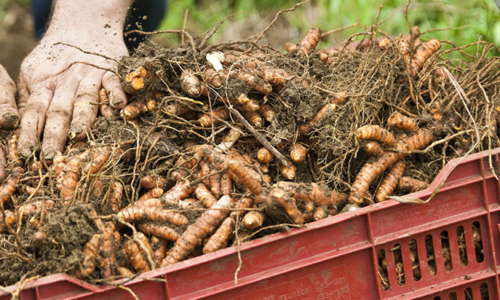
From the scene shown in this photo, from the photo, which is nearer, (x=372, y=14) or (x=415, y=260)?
(x=415, y=260)

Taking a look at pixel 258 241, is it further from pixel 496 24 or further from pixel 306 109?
pixel 496 24

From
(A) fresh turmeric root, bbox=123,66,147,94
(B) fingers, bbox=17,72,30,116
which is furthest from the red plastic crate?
(B) fingers, bbox=17,72,30,116

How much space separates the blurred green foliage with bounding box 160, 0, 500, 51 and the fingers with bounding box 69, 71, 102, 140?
5.54 ft

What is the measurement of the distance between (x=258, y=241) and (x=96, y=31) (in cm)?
187

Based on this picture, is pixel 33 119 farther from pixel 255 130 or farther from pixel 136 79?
pixel 255 130

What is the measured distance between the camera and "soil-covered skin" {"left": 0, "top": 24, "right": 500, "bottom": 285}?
1885 mm

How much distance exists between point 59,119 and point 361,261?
143cm

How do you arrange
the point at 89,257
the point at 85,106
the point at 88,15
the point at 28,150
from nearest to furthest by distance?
the point at 89,257 → the point at 28,150 → the point at 85,106 → the point at 88,15

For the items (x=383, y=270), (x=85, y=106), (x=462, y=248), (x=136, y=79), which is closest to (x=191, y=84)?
(x=136, y=79)

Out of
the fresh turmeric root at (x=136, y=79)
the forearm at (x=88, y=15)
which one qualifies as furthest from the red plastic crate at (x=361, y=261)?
the forearm at (x=88, y=15)

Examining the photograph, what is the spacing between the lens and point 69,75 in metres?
2.48

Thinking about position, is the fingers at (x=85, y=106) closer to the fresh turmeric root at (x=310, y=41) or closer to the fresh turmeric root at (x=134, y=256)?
the fresh turmeric root at (x=134, y=256)

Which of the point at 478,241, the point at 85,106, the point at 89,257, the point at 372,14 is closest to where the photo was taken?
the point at 89,257

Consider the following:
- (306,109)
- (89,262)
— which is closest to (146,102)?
(306,109)
